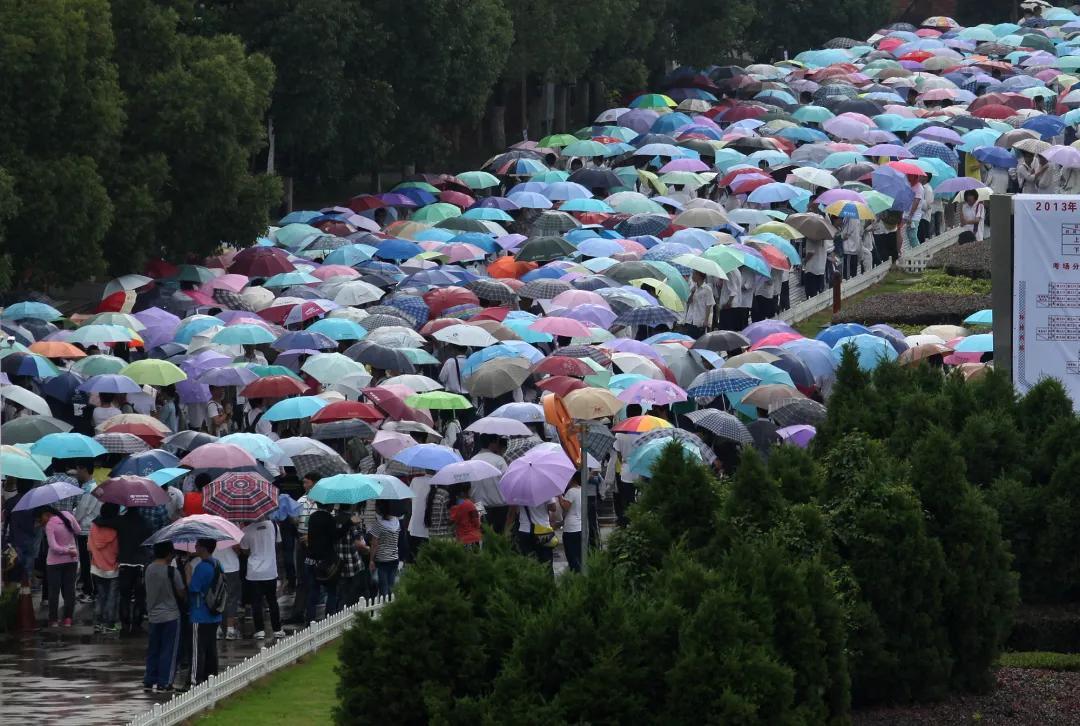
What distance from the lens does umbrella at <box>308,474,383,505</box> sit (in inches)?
712

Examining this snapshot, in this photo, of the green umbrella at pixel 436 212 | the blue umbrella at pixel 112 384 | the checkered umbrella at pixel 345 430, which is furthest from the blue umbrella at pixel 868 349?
the green umbrella at pixel 436 212

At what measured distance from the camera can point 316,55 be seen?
117 feet

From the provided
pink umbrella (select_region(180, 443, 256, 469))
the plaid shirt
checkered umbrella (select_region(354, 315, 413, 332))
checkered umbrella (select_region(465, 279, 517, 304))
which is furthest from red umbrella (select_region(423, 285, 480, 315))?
the plaid shirt

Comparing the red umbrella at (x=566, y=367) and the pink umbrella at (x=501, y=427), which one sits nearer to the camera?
the pink umbrella at (x=501, y=427)

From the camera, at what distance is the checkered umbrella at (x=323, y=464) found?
19.1m

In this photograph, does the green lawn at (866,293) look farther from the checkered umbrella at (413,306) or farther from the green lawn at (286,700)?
the green lawn at (286,700)

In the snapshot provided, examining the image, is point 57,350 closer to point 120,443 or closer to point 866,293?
point 120,443

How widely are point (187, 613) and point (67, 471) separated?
157 inches

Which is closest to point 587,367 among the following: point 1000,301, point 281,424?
point 281,424

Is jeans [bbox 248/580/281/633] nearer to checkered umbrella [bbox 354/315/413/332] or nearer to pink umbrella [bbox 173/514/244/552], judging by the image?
pink umbrella [bbox 173/514/244/552]

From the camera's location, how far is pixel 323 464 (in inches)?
754

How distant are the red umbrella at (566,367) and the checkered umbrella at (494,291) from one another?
14.2 ft

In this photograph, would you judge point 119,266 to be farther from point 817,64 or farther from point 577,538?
point 817,64

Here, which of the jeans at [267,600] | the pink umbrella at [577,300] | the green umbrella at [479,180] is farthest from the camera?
the green umbrella at [479,180]
